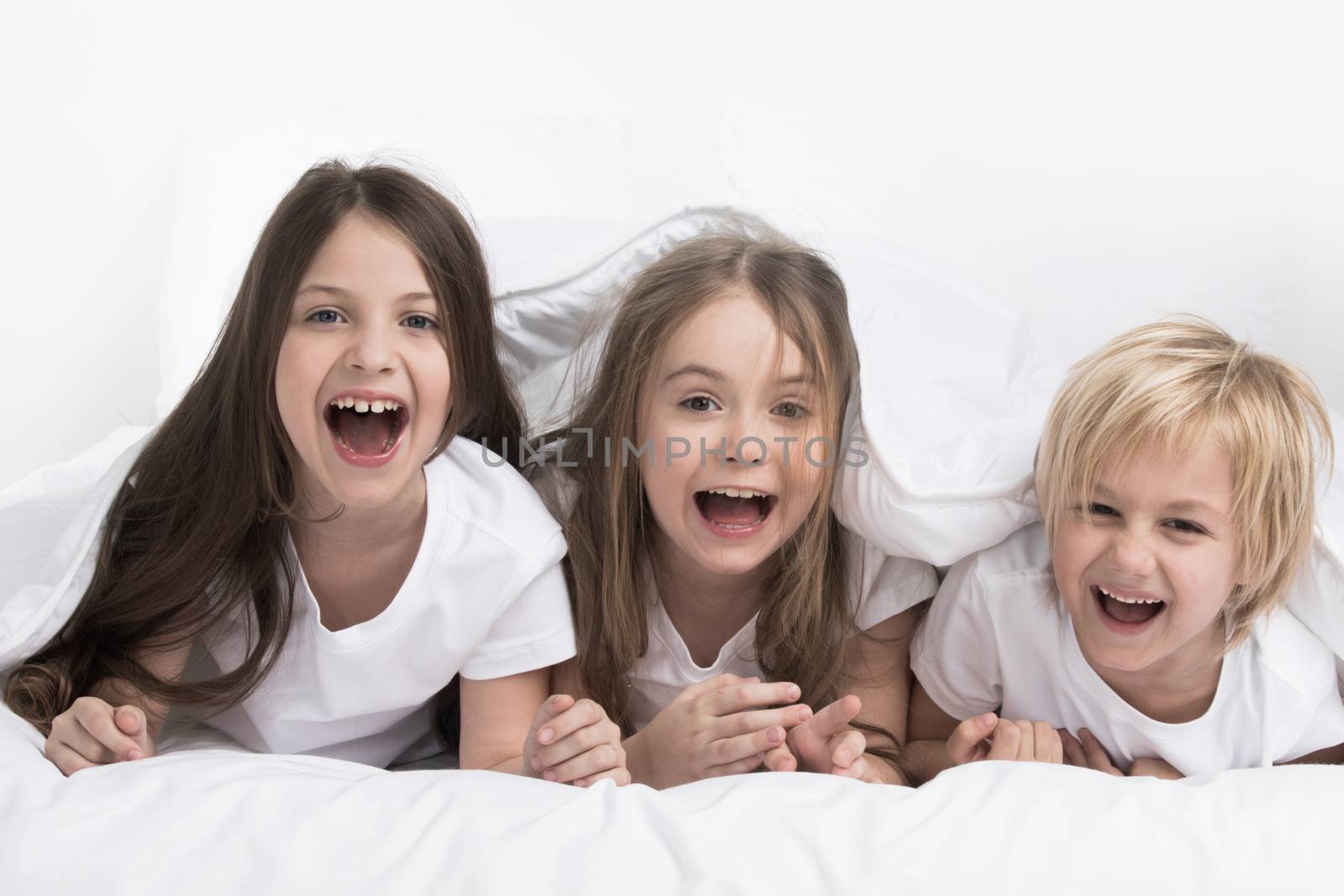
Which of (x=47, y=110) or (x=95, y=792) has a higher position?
(x=47, y=110)

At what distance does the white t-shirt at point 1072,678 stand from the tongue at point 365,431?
1.68 ft

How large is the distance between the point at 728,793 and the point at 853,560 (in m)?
0.41

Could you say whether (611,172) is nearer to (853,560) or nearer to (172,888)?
(853,560)

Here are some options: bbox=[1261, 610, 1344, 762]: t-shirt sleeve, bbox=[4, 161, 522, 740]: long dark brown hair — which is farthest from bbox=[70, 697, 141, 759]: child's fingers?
bbox=[1261, 610, 1344, 762]: t-shirt sleeve

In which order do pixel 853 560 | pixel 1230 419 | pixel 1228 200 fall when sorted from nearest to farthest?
pixel 1230 419
pixel 853 560
pixel 1228 200

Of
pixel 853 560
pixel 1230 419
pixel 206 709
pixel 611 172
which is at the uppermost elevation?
pixel 611 172

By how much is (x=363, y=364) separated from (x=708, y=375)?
293 mm

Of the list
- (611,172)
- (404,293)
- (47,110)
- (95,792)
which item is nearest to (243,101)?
(47,110)

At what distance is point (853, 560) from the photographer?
1215mm

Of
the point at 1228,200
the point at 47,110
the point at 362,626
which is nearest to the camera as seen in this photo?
the point at 362,626

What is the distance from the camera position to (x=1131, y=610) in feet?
3.48

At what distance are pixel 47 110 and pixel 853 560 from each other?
1494 millimetres

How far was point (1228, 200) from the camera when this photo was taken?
1.79 metres

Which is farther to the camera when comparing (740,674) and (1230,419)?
(740,674)
